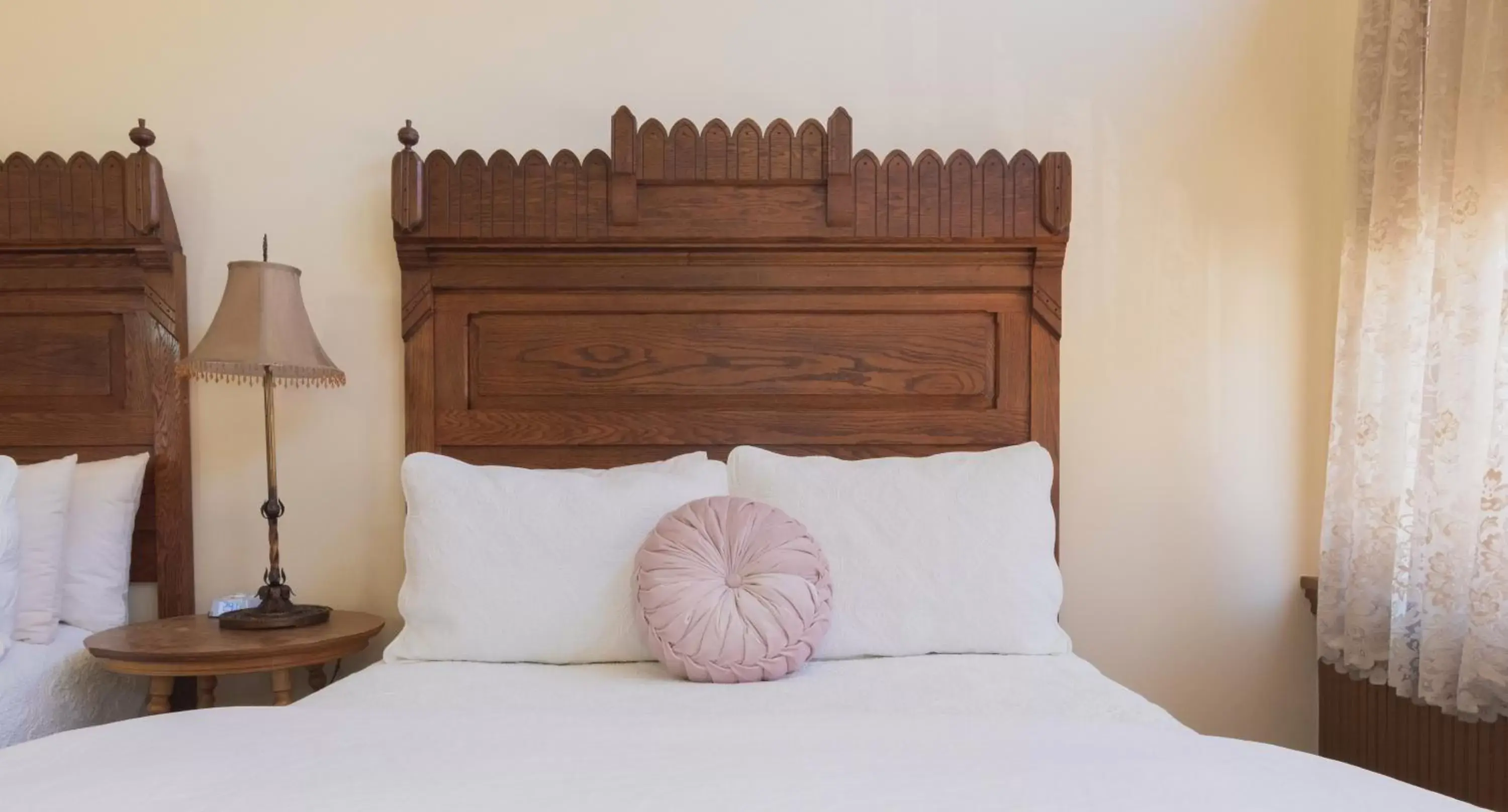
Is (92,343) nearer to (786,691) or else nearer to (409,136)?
(409,136)

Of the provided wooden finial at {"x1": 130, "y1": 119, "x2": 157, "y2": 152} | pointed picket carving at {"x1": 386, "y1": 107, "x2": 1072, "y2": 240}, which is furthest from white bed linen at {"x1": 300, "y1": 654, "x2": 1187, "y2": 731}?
wooden finial at {"x1": 130, "y1": 119, "x2": 157, "y2": 152}

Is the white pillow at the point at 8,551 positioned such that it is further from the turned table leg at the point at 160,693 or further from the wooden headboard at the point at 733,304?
the wooden headboard at the point at 733,304

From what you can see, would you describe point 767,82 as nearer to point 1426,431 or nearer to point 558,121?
point 558,121

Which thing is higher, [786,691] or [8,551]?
[8,551]

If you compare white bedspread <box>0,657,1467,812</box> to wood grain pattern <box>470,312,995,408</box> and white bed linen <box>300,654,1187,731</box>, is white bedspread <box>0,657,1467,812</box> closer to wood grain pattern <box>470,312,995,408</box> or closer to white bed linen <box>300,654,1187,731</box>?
white bed linen <box>300,654,1187,731</box>

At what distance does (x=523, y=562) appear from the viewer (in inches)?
71.1

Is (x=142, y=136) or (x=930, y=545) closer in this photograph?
(x=930, y=545)

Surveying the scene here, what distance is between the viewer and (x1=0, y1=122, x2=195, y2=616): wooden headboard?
2199mm

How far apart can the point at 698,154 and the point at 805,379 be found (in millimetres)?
567

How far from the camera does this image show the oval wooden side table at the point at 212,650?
184cm

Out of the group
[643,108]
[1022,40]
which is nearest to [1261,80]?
[1022,40]

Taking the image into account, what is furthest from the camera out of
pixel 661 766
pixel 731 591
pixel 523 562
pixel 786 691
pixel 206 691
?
pixel 206 691

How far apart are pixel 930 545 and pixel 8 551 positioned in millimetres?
1772

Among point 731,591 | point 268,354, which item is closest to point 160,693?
point 268,354
